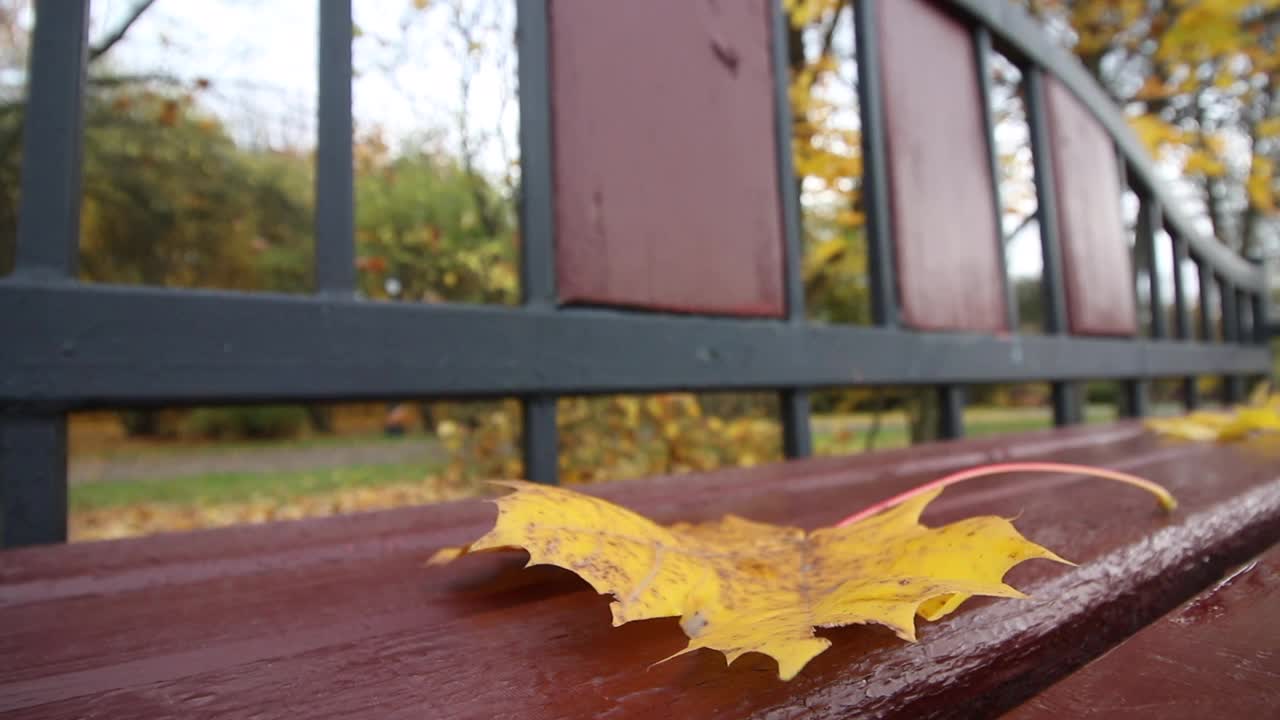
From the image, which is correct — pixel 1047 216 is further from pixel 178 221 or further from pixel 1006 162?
pixel 178 221

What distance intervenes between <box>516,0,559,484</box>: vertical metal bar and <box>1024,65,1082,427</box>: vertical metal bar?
1.84 meters

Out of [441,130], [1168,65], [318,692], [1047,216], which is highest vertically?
[1168,65]

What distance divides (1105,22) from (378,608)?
574 cm

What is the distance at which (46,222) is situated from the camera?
27.0 inches

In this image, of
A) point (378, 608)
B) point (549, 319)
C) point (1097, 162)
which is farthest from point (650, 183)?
point (1097, 162)

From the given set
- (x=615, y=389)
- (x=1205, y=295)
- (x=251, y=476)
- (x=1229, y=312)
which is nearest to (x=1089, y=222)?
(x=1205, y=295)

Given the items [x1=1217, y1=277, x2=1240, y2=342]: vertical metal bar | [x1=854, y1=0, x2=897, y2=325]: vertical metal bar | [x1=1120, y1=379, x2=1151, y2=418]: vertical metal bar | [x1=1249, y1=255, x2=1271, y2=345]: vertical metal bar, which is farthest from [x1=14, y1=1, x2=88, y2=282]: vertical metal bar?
[x1=1249, y1=255, x2=1271, y2=345]: vertical metal bar

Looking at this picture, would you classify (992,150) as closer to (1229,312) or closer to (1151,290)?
(1151,290)

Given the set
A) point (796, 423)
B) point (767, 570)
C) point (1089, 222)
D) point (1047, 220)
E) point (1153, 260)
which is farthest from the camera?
point (1153, 260)

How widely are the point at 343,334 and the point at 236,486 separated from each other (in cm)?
508

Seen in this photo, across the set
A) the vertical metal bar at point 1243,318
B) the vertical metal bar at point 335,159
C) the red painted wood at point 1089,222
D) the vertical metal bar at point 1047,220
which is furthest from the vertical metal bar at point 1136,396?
the vertical metal bar at point 335,159

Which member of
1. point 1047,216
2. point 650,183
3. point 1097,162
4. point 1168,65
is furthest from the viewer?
point 1168,65

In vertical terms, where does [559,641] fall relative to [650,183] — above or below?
below

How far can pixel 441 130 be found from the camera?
2.93m
